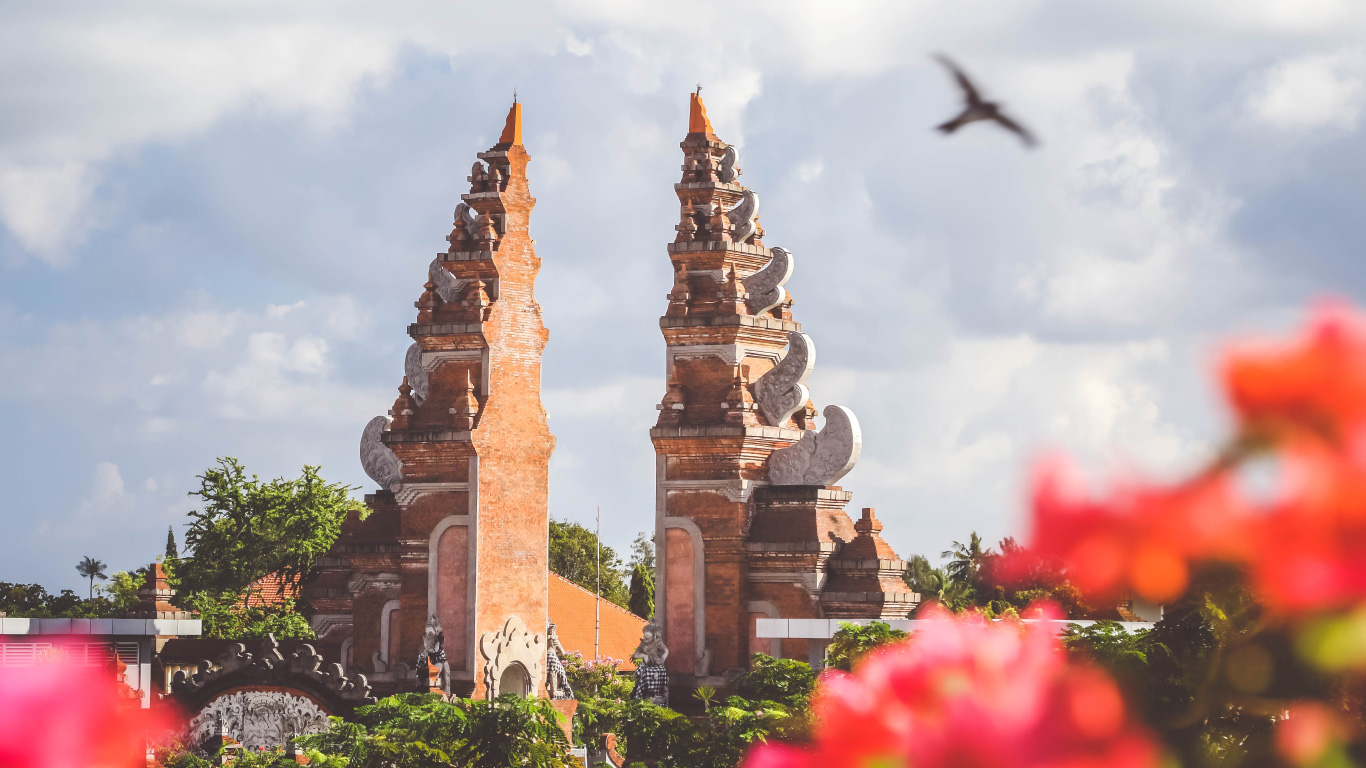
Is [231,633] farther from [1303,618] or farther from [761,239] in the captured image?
[1303,618]

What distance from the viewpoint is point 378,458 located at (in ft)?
98.6

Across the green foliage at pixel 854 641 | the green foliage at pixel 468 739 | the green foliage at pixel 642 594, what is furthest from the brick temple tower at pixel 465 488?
the green foliage at pixel 642 594

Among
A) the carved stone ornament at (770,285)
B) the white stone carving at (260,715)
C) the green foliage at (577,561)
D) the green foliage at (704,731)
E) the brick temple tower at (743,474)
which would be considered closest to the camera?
the green foliage at (704,731)

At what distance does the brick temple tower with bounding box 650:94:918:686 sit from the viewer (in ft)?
81.5

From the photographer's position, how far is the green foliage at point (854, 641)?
16.8 meters

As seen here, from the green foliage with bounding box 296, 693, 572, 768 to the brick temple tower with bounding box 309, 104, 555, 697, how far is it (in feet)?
40.0

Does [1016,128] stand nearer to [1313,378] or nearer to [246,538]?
[1313,378]

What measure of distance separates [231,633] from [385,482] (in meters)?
11.1

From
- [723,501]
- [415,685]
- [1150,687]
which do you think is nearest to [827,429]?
[723,501]

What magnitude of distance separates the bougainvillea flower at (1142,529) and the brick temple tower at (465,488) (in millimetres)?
27024

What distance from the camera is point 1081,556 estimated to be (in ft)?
4.53

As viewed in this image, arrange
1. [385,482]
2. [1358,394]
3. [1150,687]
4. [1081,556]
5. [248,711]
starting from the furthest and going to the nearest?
[385,482], [248,711], [1150,687], [1081,556], [1358,394]

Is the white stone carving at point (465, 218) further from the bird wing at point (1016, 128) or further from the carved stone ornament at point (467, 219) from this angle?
the bird wing at point (1016, 128)

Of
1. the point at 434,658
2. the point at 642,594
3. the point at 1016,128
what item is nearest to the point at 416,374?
the point at 434,658
